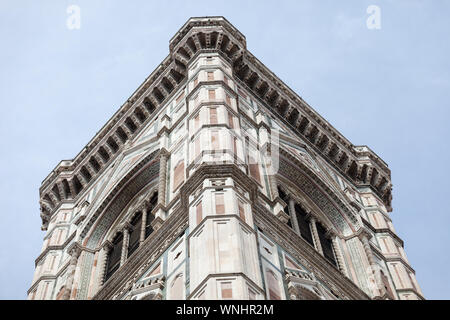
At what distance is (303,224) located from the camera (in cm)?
2212

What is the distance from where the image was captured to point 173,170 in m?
20.8

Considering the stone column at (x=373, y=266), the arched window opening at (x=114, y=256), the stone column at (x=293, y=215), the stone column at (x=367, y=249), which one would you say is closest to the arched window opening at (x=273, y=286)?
the stone column at (x=373, y=266)

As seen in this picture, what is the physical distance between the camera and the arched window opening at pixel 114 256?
20.9 m

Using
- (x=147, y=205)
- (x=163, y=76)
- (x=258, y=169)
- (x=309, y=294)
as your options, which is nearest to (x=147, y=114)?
(x=163, y=76)

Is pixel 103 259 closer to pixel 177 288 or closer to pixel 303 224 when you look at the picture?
pixel 303 224

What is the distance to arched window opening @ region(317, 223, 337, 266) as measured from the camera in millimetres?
21531

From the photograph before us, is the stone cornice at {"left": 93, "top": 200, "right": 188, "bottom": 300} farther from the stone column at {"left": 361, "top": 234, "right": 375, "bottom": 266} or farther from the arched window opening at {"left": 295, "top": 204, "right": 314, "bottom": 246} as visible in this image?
the stone column at {"left": 361, "top": 234, "right": 375, "bottom": 266}

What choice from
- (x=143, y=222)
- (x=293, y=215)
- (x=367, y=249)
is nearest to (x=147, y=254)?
(x=143, y=222)

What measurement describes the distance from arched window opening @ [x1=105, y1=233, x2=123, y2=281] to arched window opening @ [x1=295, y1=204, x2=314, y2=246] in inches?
164

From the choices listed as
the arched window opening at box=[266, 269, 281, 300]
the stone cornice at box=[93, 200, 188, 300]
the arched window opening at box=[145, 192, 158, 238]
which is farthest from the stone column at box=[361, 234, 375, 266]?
the arched window opening at box=[266, 269, 281, 300]

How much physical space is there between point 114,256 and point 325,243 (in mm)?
4923

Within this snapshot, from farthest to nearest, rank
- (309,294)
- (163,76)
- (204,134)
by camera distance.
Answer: (163,76), (204,134), (309,294)

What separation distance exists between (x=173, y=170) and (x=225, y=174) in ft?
11.2
